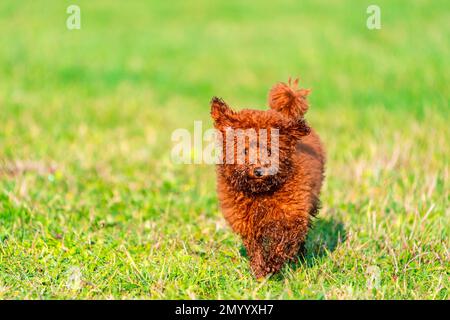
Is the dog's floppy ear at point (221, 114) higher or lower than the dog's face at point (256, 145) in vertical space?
higher

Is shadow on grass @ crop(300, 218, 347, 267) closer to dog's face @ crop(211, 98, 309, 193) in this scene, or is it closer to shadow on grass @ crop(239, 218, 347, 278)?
shadow on grass @ crop(239, 218, 347, 278)

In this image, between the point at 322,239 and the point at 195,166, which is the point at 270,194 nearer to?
the point at 322,239

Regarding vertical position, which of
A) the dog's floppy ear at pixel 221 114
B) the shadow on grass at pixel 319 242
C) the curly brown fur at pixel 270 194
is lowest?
the shadow on grass at pixel 319 242

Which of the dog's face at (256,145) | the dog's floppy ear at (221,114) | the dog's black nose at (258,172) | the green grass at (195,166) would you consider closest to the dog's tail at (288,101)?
the dog's face at (256,145)

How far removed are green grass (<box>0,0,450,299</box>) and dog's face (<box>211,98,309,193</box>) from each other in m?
0.65

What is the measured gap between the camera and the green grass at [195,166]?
181 inches

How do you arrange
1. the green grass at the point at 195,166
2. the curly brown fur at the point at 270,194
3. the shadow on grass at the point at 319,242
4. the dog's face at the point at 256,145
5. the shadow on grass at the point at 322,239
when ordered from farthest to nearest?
the shadow on grass at the point at 322,239, the shadow on grass at the point at 319,242, the green grass at the point at 195,166, the curly brown fur at the point at 270,194, the dog's face at the point at 256,145

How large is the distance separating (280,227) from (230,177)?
1.57 feet

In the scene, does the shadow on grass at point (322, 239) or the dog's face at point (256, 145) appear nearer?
the dog's face at point (256, 145)

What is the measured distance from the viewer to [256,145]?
422 centimetres

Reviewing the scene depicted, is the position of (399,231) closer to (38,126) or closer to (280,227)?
(280,227)

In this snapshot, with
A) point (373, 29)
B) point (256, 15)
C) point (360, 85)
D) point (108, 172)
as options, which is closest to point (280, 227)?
point (108, 172)

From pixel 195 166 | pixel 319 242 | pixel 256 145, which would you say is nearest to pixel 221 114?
pixel 256 145

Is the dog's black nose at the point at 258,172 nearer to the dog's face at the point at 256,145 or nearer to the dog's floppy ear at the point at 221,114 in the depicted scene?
the dog's face at the point at 256,145
